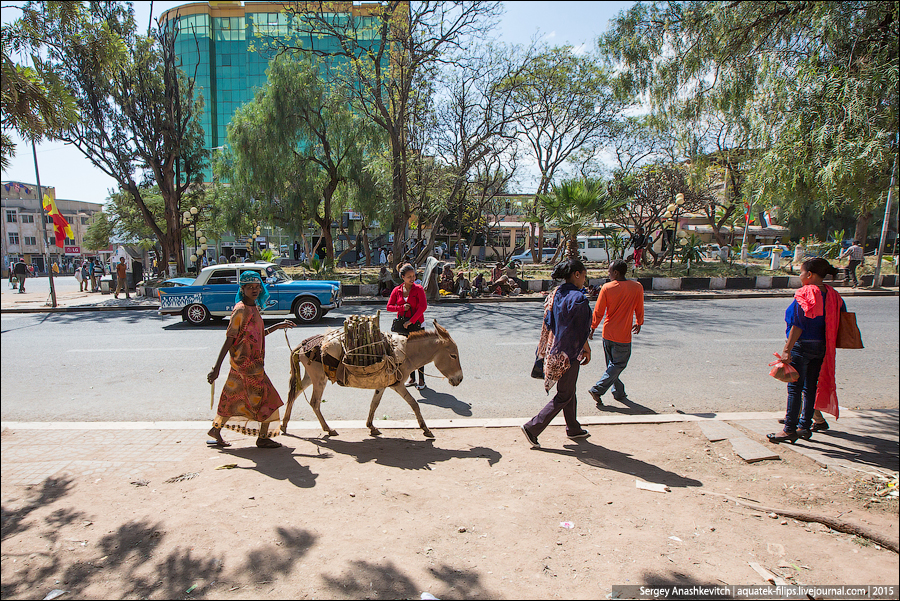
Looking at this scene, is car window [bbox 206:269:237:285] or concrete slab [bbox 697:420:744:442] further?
car window [bbox 206:269:237:285]

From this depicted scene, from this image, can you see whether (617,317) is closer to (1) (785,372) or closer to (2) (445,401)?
(1) (785,372)

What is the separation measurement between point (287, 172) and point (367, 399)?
20.0m

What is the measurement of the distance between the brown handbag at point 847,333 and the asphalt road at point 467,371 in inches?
61.0

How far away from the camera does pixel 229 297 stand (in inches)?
482

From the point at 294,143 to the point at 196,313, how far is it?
1389 centimetres

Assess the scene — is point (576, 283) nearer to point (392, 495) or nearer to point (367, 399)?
point (392, 495)

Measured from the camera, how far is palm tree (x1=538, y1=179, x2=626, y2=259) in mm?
17547

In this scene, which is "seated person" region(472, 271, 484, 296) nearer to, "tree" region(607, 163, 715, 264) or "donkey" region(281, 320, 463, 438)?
"tree" region(607, 163, 715, 264)

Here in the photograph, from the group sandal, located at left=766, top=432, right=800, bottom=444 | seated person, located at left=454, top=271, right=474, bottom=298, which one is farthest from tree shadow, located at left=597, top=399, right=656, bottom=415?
seated person, located at left=454, top=271, right=474, bottom=298

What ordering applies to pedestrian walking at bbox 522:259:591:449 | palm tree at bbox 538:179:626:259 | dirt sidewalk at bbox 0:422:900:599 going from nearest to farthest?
dirt sidewalk at bbox 0:422:900:599
pedestrian walking at bbox 522:259:591:449
palm tree at bbox 538:179:626:259

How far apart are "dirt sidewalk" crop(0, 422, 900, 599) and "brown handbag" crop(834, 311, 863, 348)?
1.22 metres

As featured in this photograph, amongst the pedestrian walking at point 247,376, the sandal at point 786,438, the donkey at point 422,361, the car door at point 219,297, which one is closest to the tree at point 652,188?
the car door at point 219,297

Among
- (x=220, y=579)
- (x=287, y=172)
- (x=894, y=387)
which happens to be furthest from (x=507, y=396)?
(x=287, y=172)

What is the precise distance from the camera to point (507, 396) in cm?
651
